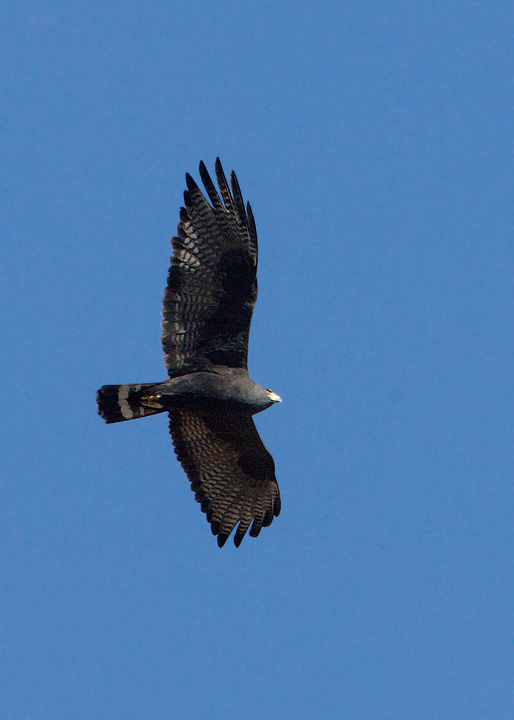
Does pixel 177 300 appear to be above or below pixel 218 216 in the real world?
below

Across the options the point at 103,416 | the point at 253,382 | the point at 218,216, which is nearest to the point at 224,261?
the point at 218,216

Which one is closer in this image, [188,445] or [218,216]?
[218,216]

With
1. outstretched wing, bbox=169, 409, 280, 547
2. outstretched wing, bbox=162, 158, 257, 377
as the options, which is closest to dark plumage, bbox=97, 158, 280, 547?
outstretched wing, bbox=162, 158, 257, 377

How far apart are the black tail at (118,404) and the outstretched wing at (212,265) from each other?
89 centimetres

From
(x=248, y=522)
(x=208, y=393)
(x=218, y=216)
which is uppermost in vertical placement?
(x=218, y=216)

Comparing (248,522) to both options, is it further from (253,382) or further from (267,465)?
(253,382)

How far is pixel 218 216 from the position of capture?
49.4 feet

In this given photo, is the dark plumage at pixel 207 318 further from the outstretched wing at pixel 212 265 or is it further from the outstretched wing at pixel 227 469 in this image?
the outstretched wing at pixel 227 469

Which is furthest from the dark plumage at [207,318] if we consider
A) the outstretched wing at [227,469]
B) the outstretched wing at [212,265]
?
the outstretched wing at [227,469]

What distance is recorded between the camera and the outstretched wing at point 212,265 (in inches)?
591

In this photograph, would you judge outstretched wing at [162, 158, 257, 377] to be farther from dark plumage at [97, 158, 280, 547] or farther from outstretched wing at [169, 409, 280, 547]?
outstretched wing at [169, 409, 280, 547]

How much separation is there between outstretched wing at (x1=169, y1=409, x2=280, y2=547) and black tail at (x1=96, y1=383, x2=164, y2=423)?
61 centimetres

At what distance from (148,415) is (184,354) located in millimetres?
961

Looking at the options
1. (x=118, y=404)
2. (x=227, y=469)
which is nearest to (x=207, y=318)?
(x=118, y=404)
